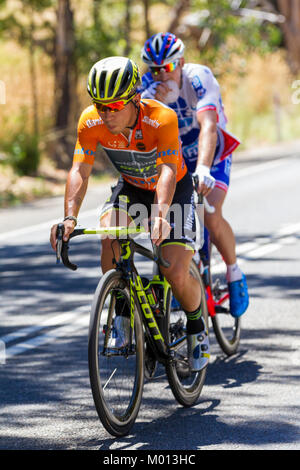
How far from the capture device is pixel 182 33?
28.7m

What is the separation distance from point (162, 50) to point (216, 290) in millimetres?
1694

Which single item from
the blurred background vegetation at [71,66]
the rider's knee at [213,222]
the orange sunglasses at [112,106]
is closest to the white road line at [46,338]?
the rider's knee at [213,222]

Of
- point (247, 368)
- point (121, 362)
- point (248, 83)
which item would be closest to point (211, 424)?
point (121, 362)

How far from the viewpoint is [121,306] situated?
17.5 ft

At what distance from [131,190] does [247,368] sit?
1529 millimetres

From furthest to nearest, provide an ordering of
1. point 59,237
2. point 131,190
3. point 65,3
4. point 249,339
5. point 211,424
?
point 65,3 → point 249,339 → point 131,190 → point 211,424 → point 59,237

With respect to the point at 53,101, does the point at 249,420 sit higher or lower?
lower

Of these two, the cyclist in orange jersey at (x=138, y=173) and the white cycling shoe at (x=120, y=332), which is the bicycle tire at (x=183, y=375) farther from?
the white cycling shoe at (x=120, y=332)

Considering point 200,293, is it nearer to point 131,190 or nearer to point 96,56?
point 131,190

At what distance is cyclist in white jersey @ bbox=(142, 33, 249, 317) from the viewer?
6.57m

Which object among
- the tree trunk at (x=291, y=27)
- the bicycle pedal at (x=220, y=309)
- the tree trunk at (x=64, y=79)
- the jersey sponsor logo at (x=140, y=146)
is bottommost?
the bicycle pedal at (x=220, y=309)

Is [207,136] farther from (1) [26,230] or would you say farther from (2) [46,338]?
(1) [26,230]

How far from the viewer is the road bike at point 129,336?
5020 millimetres

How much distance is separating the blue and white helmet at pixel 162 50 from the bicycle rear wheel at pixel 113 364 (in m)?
1.87
